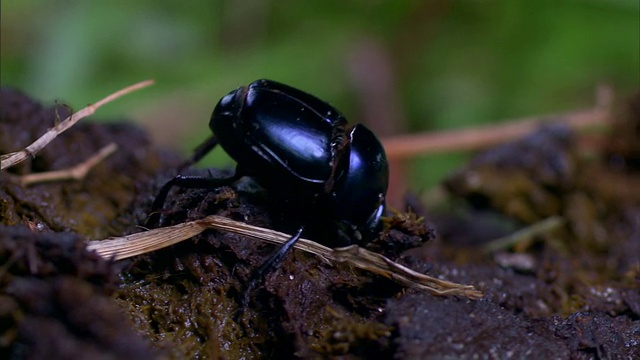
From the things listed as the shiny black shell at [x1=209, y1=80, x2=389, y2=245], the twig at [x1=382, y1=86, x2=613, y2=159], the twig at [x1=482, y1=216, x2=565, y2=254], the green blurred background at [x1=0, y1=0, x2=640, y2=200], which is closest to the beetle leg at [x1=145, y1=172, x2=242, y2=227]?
the shiny black shell at [x1=209, y1=80, x2=389, y2=245]

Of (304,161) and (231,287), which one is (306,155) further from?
(231,287)

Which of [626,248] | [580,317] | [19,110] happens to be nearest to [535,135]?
[626,248]

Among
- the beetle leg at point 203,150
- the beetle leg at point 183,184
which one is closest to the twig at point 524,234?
the beetle leg at point 203,150

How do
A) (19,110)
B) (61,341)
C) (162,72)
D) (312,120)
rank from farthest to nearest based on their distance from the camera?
(162,72) → (19,110) → (312,120) → (61,341)

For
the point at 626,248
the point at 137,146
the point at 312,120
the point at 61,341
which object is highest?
the point at 312,120

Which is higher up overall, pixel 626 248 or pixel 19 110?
pixel 19 110

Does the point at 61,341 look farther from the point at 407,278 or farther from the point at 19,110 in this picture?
the point at 19,110

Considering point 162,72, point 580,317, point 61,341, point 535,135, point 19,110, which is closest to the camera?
point 61,341
